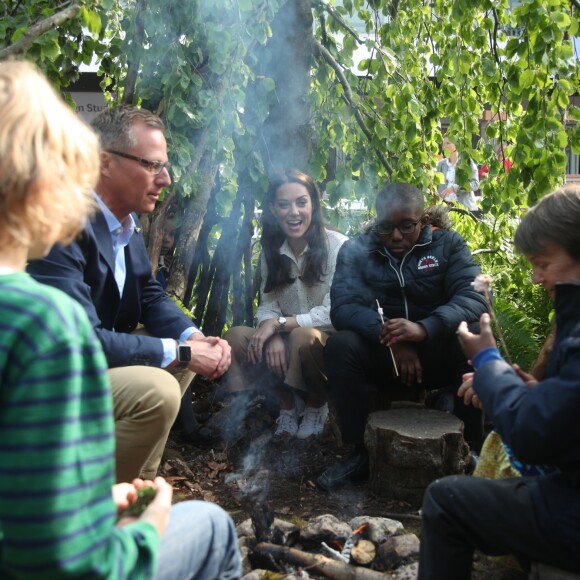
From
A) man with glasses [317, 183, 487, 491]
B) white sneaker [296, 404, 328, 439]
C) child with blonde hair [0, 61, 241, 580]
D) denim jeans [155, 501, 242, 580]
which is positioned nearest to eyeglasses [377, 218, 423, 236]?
man with glasses [317, 183, 487, 491]

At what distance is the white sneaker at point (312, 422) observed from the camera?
440cm

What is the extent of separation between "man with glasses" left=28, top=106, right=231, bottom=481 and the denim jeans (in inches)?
51.3

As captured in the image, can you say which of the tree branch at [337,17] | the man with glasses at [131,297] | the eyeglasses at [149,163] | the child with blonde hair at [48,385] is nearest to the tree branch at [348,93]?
the tree branch at [337,17]

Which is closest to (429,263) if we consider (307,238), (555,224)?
(307,238)

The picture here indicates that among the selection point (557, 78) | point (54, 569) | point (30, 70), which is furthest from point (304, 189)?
point (54, 569)

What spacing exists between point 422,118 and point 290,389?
A: 2392 mm

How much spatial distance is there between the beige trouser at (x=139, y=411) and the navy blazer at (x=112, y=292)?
136mm

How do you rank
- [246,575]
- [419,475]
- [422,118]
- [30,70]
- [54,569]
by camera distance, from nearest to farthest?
[54,569], [30,70], [246,575], [419,475], [422,118]

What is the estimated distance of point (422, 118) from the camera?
5266mm

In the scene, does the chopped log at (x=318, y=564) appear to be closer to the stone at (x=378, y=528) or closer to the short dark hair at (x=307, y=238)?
the stone at (x=378, y=528)

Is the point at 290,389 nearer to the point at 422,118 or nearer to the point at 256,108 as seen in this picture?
the point at 256,108

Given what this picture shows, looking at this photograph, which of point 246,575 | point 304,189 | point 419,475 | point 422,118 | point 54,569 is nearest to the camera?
point 54,569

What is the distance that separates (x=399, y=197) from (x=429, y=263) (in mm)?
→ 445

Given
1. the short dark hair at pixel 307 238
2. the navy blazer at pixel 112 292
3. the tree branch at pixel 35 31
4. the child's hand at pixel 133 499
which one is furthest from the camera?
the short dark hair at pixel 307 238
